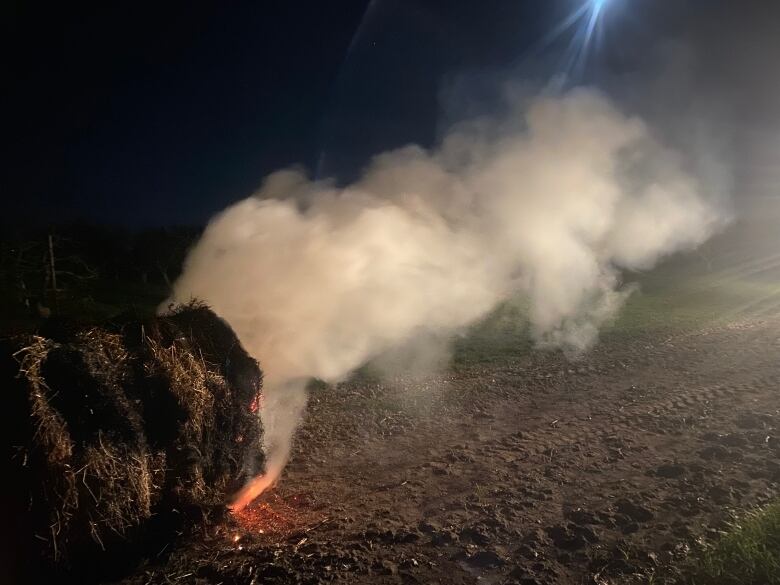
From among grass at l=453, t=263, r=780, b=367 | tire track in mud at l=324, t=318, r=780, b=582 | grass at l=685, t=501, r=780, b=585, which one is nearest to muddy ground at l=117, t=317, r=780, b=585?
tire track in mud at l=324, t=318, r=780, b=582

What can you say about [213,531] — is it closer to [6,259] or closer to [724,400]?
[724,400]

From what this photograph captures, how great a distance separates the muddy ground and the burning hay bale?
0.61m

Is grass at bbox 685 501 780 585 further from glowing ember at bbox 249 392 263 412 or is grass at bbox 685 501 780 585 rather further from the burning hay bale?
the burning hay bale

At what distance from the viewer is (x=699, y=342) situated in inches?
513

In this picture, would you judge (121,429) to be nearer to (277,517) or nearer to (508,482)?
(277,517)

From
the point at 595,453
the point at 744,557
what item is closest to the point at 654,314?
the point at 595,453

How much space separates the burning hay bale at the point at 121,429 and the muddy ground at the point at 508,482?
2.02ft

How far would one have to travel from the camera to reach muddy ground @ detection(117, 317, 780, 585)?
479cm

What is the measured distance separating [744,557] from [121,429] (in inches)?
236

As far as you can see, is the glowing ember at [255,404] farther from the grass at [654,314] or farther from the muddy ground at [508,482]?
the grass at [654,314]

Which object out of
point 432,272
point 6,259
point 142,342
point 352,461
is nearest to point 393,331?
point 432,272

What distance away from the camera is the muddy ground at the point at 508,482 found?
4789 mm

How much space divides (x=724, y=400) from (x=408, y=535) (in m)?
6.72

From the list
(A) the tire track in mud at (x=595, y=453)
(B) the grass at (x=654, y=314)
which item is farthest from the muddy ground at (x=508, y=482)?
(B) the grass at (x=654, y=314)
